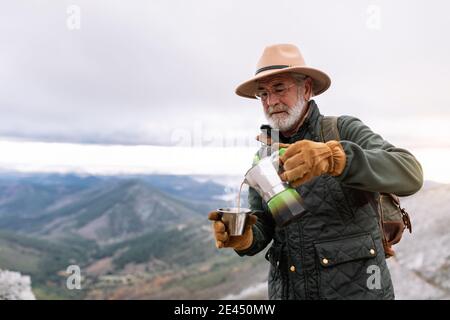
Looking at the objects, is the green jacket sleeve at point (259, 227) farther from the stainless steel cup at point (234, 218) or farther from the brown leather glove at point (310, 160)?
the brown leather glove at point (310, 160)

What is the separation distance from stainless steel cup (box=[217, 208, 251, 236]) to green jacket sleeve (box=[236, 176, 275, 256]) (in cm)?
49

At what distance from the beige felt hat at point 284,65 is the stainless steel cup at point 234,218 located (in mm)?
1317

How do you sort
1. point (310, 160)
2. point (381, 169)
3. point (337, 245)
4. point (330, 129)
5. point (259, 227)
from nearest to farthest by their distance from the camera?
point (310, 160) < point (381, 169) < point (337, 245) < point (330, 129) < point (259, 227)

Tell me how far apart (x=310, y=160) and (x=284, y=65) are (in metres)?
1.43

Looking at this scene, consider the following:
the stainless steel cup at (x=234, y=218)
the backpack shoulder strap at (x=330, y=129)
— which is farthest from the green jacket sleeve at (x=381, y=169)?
the stainless steel cup at (x=234, y=218)

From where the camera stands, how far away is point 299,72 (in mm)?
4133

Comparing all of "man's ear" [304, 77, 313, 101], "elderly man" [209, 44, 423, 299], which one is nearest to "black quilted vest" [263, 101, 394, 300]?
"elderly man" [209, 44, 423, 299]

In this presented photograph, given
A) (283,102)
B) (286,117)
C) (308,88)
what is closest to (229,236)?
(286,117)

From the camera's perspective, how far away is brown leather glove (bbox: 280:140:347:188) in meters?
3.02

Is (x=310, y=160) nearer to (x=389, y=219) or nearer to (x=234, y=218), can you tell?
(x=234, y=218)
